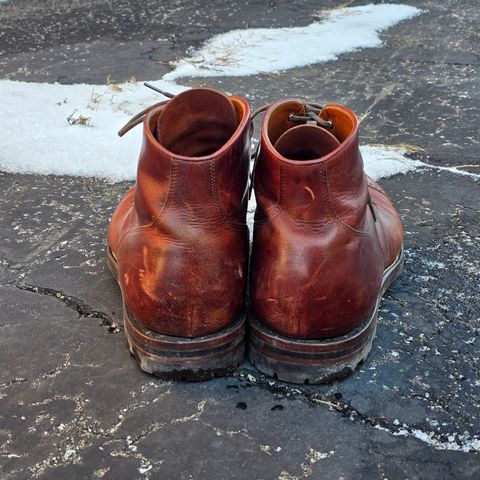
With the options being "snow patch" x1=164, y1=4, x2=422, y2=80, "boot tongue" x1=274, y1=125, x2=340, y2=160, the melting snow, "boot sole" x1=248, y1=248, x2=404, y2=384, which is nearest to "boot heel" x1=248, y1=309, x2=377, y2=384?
"boot sole" x1=248, y1=248, x2=404, y2=384

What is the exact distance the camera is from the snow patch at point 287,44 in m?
3.99

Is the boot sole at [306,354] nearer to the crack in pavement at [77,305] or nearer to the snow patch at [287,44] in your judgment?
the crack in pavement at [77,305]

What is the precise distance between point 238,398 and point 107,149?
63.4 inches

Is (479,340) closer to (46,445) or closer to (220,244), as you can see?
(220,244)

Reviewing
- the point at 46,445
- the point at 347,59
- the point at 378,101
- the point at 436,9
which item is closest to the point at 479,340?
the point at 46,445

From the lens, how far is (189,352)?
1.63m

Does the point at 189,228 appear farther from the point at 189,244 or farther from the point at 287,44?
the point at 287,44

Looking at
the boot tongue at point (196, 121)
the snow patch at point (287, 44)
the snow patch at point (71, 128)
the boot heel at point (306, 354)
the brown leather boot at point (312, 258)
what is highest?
the boot tongue at point (196, 121)

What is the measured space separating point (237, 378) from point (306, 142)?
0.57 m

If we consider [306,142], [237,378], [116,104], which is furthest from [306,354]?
[116,104]

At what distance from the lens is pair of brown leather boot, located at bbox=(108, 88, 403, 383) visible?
1.56 meters

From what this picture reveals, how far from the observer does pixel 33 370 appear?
172cm

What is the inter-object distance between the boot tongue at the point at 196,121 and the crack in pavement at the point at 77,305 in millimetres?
495

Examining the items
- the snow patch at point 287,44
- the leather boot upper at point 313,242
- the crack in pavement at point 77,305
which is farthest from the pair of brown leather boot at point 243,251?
the snow patch at point 287,44
